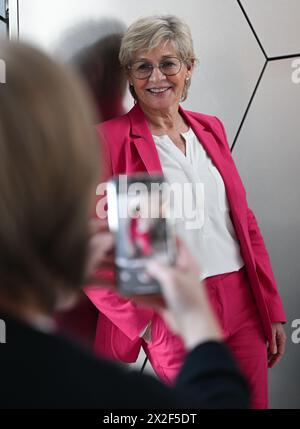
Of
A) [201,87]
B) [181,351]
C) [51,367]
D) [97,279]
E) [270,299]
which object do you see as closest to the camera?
[51,367]

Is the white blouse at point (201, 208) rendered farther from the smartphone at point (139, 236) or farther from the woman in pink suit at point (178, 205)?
the smartphone at point (139, 236)

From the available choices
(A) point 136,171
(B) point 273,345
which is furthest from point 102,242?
(B) point 273,345

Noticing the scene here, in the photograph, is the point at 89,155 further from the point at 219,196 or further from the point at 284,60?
the point at 284,60

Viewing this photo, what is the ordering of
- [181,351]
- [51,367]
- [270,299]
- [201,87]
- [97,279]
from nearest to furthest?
[51,367], [97,279], [181,351], [270,299], [201,87]

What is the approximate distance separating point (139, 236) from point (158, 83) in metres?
1.17

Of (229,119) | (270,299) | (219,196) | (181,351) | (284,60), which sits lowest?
(181,351)

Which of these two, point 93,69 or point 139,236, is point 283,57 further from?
point 139,236

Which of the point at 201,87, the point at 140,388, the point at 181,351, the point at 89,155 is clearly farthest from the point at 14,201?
the point at 201,87

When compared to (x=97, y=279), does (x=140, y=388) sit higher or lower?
lower

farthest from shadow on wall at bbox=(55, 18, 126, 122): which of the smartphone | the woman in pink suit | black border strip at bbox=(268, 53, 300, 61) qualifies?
the smartphone

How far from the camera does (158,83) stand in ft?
6.98

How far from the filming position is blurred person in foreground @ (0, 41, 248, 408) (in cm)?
67
